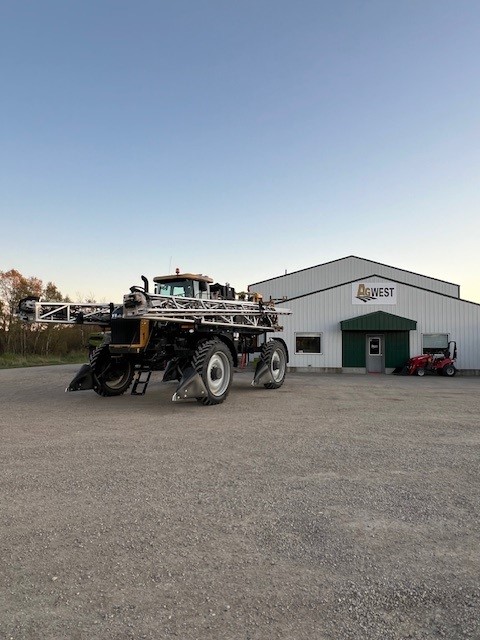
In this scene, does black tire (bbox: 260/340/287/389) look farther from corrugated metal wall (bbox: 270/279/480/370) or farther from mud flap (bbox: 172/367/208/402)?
corrugated metal wall (bbox: 270/279/480/370)

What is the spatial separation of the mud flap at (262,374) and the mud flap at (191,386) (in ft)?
12.1

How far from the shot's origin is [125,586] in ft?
9.53

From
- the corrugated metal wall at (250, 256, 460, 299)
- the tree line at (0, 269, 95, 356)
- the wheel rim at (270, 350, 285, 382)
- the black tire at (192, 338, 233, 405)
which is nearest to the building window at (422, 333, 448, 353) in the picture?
the corrugated metal wall at (250, 256, 460, 299)

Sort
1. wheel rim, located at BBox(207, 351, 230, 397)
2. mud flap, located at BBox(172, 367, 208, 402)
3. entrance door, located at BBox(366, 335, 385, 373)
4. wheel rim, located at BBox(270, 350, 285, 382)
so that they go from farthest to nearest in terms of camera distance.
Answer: entrance door, located at BBox(366, 335, 385, 373) → wheel rim, located at BBox(270, 350, 285, 382) → wheel rim, located at BBox(207, 351, 230, 397) → mud flap, located at BBox(172, 367, 208, 402)

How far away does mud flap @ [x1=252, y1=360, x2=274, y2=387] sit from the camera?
44.9 ft

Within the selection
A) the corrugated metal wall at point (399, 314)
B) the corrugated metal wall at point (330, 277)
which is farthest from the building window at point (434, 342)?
the corrugated metal wall at point (330, 277)

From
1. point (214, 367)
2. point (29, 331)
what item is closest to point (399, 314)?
point (214, 367)

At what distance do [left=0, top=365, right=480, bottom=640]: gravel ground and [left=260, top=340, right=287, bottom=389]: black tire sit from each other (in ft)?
20.7

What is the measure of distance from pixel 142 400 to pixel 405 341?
16.8 meters

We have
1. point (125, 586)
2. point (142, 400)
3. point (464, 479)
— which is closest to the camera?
point (125, 586)

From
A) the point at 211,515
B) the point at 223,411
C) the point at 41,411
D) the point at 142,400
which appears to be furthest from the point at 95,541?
the point at 142,400

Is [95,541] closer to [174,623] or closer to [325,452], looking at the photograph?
[174,623]

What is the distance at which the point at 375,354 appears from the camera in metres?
25.0

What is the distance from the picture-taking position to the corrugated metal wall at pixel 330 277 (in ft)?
107
